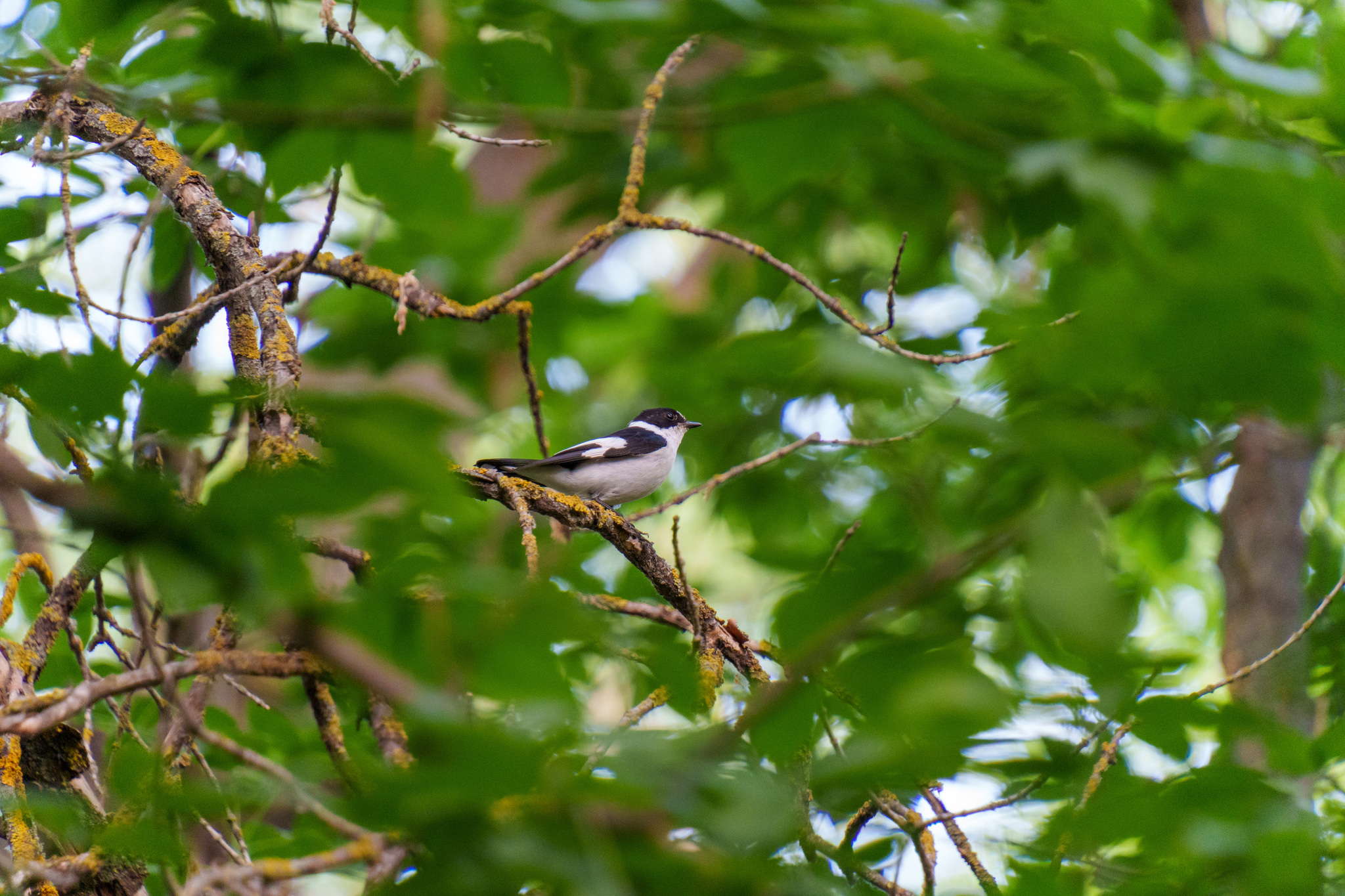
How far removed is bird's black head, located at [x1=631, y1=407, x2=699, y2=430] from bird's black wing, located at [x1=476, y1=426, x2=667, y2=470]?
0.50 ft

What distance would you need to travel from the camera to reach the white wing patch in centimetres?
596

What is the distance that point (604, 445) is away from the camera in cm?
613

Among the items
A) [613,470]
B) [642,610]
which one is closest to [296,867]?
[642,610]

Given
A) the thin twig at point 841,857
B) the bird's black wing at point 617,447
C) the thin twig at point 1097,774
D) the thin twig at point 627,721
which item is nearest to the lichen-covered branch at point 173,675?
the thin twig at point 627,721

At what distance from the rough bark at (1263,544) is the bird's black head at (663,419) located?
3361 millimetres

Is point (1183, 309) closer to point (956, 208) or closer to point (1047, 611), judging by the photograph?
point (1047, 611)

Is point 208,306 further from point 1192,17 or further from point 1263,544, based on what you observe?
point 1192,17

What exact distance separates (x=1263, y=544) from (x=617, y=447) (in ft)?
11.9

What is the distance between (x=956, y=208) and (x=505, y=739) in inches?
223

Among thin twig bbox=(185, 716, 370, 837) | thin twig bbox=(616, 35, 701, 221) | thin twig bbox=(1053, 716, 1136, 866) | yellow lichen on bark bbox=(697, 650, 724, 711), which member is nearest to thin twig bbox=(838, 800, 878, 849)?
thin twig bbox=(1053, 716, 1136, 866)

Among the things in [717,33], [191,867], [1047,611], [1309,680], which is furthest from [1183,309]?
[1309,680]

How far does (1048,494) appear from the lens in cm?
88

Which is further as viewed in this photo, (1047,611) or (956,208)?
(956,208)

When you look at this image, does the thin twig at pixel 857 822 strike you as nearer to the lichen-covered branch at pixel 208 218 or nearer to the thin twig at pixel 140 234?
the lichen-covered branch at pixel 208 218
